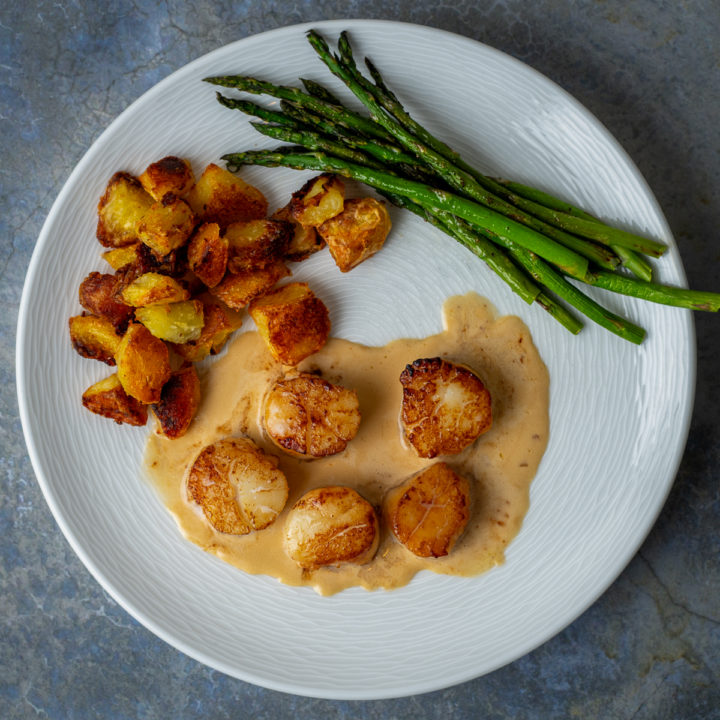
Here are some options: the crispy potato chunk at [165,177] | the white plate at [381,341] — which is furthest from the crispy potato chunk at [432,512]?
the crispy potato chunk at [165,177]

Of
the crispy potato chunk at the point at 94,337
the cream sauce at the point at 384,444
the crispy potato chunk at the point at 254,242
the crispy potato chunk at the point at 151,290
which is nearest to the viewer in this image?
the crispy potato chunk at the point at 151,290

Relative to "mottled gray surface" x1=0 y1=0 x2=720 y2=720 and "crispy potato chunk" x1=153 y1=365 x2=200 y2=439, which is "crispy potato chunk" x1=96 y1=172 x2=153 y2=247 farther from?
"crispy potato chunk" x1=153 y1=365 x2=200 y2=439

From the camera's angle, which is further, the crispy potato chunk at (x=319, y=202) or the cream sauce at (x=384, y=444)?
the cream sauce at (x=384, y=444)

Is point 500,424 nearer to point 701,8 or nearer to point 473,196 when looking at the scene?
point 473,196

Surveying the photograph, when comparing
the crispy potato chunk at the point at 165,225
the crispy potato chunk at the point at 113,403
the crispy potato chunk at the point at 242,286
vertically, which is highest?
the crispy potato chunk at the point at 165,225

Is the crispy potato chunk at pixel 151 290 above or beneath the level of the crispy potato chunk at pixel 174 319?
above

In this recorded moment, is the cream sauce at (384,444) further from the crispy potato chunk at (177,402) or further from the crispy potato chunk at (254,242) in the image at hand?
the crispy potato chunk at (254,242)

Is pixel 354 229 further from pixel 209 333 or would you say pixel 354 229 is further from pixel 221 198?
pixel 209 333
